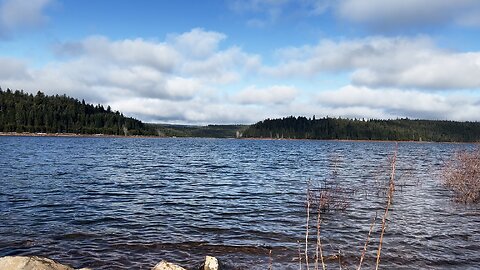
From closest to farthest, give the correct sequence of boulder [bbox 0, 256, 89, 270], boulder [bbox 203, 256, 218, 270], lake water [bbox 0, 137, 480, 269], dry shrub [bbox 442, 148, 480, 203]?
boulder [bbox 0, 256, 89, 270], boulder [bbox 203, 256, 218, 270], lake water [bbox 0, 137, 480, 269], dry shrub [bbox 442, 148, 480, 203]

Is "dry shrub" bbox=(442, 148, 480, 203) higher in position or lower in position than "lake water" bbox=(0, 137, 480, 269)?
higher

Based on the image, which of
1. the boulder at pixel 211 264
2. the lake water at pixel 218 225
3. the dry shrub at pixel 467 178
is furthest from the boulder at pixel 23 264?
the dry shrub at pixel 467 178

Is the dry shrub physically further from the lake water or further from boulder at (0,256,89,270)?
boulder at (0,256,89,270)

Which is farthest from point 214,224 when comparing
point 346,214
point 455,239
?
point 455,239

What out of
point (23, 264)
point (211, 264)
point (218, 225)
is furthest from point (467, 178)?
point (23, 264)

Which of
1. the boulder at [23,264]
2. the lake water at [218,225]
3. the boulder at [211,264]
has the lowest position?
the lake water at [218,225]

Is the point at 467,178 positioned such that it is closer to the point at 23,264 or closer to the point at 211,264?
the point at 211,264

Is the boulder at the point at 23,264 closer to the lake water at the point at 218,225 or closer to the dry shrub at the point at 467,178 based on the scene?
the lake water at the point at 218,225

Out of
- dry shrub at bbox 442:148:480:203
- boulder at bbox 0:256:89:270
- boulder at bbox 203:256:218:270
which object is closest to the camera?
boulder at bbox 0:256:89:270

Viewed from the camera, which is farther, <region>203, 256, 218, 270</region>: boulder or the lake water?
the lake water

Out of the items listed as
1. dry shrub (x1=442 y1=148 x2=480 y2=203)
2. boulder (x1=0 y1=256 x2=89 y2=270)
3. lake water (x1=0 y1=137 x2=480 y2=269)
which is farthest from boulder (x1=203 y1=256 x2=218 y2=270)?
dry shrub (x1=442 y1=148 x2=480 y2=203)

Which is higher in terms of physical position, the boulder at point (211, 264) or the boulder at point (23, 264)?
the boulder at point (23, 264)

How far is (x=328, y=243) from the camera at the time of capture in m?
15.9

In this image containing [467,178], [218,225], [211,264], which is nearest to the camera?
[211,264]
